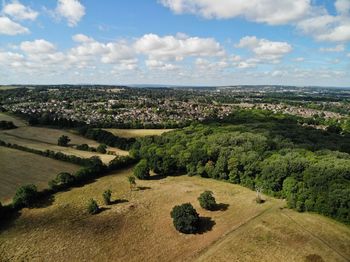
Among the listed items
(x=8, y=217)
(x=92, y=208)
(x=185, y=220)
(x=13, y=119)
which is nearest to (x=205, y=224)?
(x=185, y=220)

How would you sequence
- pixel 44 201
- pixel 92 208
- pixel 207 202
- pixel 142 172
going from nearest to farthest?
pixel 92 208
pixel 207 202
pixel 44 201
pixel 142 172

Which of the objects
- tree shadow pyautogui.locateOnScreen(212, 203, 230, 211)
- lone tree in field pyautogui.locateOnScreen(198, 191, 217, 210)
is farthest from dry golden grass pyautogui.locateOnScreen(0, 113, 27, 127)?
tree shadow pyautogui.locateOnScreen(212, 203, 230, 211)

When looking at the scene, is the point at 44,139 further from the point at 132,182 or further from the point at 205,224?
the point at 205,224

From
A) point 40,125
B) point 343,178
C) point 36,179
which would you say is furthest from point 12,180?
point 40,125

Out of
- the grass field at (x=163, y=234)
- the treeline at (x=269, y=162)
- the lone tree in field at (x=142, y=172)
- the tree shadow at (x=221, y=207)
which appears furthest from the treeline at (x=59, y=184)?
the tree shadow at (x=221, y=207)

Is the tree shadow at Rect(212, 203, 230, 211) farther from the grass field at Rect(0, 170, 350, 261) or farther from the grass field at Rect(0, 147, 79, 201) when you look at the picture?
the grass field at Rect(0, 147, 79, 201)

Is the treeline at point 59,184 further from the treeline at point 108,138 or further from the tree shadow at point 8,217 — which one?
the treeline at point 108,138

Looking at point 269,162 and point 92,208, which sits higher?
point 269,162
